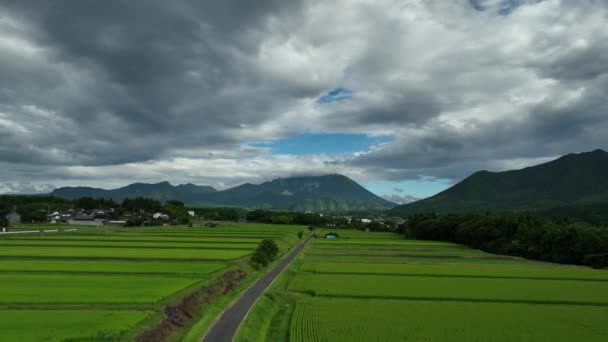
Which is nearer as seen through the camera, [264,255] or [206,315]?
[206,315]

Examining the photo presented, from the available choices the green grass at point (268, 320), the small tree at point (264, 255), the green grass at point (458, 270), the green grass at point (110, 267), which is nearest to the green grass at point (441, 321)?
the green grass at point (268, 320)

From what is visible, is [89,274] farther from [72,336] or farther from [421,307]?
[421,307]

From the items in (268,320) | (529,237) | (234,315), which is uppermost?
(529,237)

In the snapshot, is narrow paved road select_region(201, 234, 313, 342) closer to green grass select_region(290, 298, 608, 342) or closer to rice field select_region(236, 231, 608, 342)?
rice field select_region(236, 231, 608, 342)

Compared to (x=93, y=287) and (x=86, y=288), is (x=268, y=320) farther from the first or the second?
(x=86, y=288)

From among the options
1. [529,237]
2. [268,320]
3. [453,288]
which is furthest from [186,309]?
[529,237]

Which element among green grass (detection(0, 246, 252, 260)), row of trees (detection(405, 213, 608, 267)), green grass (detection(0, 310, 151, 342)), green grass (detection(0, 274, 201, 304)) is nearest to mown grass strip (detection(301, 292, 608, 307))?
green grass (detection(0, 274, 201, 304))
